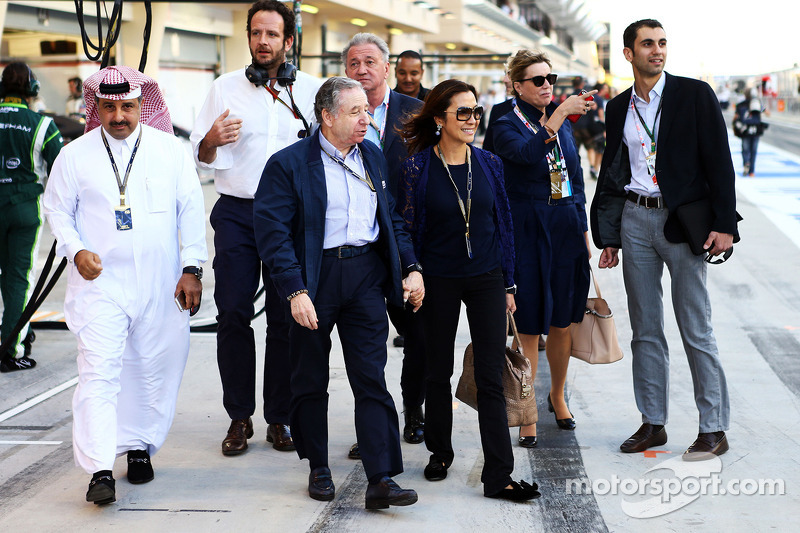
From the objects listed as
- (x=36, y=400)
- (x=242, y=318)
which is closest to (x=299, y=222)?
(x=242, y=318)

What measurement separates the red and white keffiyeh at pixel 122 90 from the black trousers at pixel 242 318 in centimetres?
57

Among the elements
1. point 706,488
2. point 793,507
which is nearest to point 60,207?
point 706,488

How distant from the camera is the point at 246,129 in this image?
4.93 m

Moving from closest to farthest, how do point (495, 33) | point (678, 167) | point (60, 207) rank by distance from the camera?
point (60, 207) → point (678, 167) → point (495, 33)

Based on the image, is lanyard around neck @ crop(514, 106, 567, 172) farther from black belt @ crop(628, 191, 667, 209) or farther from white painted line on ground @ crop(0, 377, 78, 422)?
white painted line on ground @ crop(0, 377, 78, 422)

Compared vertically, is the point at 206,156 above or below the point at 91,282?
above

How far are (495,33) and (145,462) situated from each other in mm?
59298

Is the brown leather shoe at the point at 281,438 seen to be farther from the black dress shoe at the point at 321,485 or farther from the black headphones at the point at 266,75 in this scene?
the black headphones at the point at 266,75

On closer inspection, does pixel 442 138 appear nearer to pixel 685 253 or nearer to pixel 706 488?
pixel 685 253

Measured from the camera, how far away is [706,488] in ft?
14.1

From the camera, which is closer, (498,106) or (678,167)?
(678,167)

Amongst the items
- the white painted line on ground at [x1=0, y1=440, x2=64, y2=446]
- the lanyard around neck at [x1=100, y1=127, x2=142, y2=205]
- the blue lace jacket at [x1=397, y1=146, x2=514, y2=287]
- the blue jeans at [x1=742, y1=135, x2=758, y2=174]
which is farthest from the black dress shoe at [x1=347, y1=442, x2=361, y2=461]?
the blue jeans at [x1=742, y1=135, x2=758, y2=174]

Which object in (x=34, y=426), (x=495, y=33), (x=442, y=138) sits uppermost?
(x=495, y=33)

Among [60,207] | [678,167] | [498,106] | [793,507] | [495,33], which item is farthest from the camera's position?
[495,33]
